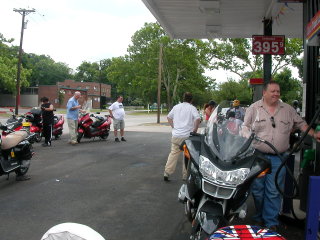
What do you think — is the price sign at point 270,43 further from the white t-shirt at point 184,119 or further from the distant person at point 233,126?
the distant person at point 233,126

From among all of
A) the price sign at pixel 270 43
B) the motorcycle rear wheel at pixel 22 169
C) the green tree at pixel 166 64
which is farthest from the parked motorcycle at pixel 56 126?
the green tree at pixel 166 64

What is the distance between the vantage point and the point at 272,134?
444 cm

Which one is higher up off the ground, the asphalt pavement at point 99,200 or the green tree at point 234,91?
the green tree at point 234,91

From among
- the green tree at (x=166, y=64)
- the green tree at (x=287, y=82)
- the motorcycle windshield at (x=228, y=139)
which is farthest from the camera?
the green tree at (x=166, y=64)

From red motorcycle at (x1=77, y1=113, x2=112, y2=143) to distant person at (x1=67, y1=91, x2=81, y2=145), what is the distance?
713 millimetres

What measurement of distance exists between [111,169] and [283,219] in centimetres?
445

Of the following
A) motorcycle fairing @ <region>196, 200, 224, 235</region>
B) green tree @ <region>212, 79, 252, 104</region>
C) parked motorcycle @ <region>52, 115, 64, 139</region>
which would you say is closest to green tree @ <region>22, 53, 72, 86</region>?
green tree @ <region>212, 79, 252, 104</region>

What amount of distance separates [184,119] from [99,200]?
2.46 m

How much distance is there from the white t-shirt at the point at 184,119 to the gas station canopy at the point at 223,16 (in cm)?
264

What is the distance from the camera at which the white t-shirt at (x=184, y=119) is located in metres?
7.21

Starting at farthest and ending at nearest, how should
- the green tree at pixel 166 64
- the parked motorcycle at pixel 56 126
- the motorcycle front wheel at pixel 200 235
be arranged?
the green tree at pixel 166 64 → the parked motorcycle at pixel 56 126 → the motorcycle front wheel at pixel 200 235

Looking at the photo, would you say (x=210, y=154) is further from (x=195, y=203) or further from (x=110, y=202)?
(x=110, y=202)

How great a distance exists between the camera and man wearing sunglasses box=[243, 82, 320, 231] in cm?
444

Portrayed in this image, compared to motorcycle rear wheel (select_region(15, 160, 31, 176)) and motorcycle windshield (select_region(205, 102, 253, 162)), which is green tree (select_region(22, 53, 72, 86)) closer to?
motorcycle rear wheel (select_region(15, 160, 31, 176))
